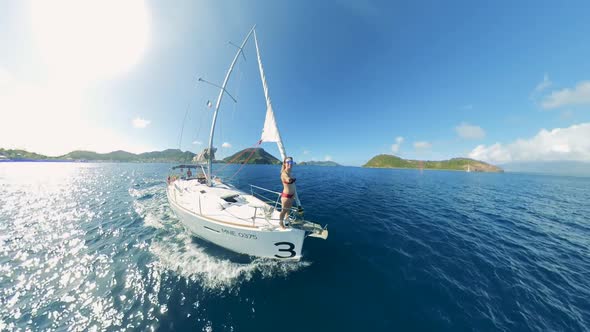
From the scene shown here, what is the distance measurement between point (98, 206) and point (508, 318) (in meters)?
26.5

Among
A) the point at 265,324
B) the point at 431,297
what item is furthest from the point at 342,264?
the point at 265,324

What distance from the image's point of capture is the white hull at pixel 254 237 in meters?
6.26

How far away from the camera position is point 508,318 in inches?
209

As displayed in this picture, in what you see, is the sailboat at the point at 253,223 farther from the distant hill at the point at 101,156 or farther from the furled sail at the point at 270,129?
the distant hill at the point at 101,156

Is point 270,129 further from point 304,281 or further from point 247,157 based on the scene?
point 304,281

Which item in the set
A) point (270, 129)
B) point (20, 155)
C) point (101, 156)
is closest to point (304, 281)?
point (270, 129)

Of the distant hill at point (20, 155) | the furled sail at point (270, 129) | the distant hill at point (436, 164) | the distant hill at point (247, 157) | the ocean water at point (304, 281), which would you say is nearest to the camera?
the ocean water at point (304, 281)

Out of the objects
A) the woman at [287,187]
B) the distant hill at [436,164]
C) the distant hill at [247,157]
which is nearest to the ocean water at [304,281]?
the woman at [287,187]

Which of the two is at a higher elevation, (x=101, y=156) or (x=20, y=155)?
(x=101, y=156)

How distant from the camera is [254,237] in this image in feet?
21.4

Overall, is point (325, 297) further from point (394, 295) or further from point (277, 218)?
point (277, 218)

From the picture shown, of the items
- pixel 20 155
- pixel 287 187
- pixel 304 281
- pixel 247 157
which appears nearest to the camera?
pixel 287 187

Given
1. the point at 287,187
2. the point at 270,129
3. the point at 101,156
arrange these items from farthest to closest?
the point at 101,156 < the point at 270,129 < the point at 287,187

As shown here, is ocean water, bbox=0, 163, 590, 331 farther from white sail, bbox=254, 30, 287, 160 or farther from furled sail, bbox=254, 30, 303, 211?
white sail, bbox=254, 30, 287, 160
